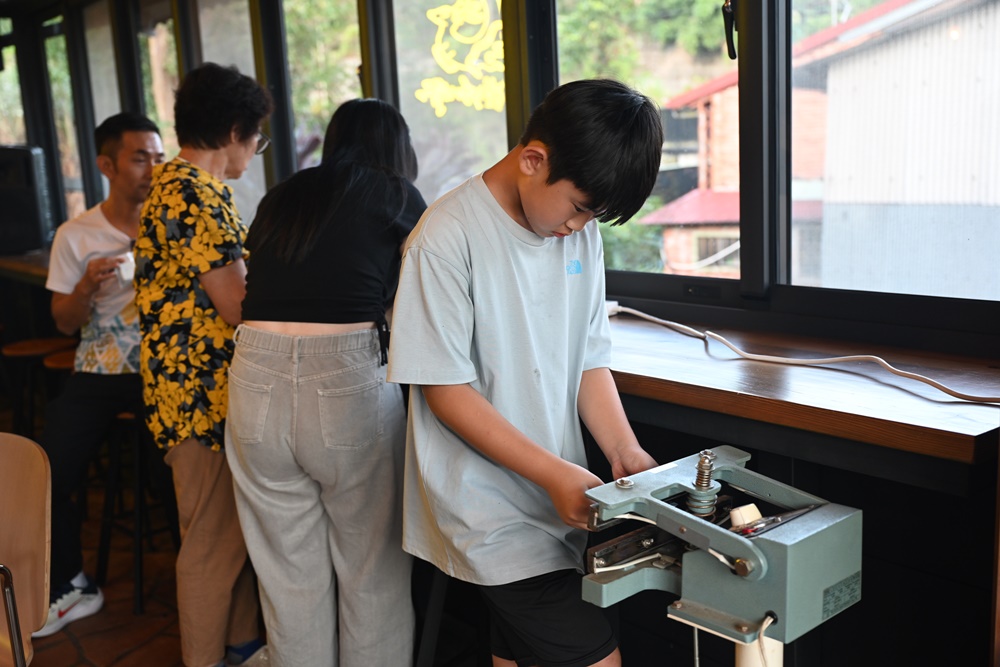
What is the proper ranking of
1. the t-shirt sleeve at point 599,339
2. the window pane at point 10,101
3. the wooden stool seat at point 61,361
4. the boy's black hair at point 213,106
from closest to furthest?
the t-shirt sleeve at point 599,339
the boy's black hair at point 213,106
the wooden stool seat at point 61,361
the window pane at point 10,101

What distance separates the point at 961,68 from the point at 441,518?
53.4 inches

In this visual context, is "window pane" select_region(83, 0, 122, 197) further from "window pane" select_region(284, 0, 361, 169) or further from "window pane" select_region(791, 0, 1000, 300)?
"window pane" select_region(791, 0, 1000, 300)

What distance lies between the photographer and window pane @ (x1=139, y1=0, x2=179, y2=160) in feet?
15.7

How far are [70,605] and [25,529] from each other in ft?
4.34

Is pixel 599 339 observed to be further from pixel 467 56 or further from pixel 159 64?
pixel 159 64

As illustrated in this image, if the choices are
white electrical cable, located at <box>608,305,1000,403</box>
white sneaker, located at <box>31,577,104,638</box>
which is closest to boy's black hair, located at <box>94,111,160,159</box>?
white sneaker, located at <box>31,577,104,638</box>

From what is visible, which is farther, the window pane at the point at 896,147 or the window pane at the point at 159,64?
the window pane at the point at 159,64

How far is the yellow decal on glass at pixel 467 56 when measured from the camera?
9.65 ft

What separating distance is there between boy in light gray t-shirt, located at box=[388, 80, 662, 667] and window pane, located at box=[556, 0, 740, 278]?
2.84 ft

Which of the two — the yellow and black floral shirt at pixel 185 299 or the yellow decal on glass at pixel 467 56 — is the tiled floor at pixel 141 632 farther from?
the yellow decal on glass at pixel 467 56

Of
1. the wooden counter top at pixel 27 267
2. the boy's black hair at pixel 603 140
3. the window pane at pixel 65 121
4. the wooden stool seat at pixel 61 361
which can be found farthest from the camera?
the window pane at pixel 65 121

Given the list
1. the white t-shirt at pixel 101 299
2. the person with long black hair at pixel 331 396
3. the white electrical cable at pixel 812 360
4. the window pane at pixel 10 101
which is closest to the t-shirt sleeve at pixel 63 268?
the white t-shirt at pixel 101 299

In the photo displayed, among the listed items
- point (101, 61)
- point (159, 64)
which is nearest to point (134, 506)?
point (159, 64)

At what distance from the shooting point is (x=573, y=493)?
1.32 meters
